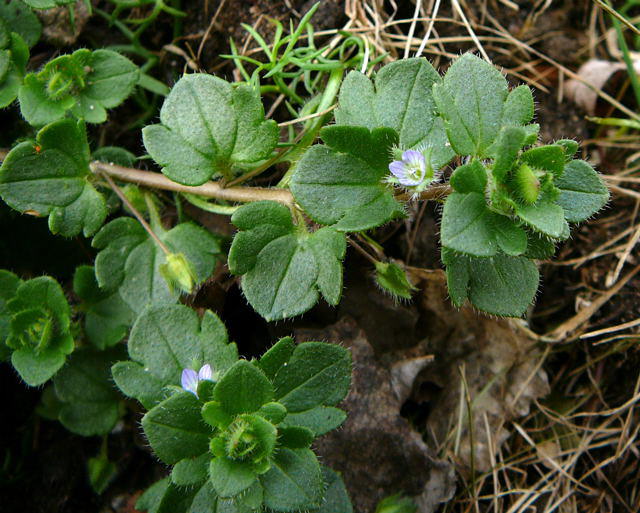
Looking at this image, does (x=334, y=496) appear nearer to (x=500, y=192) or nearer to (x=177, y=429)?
(x=177, y=429)

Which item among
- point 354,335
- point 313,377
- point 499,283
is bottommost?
point 354,335

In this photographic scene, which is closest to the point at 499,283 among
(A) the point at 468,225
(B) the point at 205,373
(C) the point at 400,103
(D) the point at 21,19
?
(A) the point at 468,225

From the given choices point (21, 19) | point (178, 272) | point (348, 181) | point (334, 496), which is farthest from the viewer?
point (21, 19)

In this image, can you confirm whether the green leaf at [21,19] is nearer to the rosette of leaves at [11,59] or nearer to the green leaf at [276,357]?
the rosette of leaves at [11,59]

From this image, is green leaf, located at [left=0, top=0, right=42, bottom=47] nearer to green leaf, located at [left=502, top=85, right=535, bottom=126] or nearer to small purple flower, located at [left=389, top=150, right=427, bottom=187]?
small purple flower, located at [left=389, top=150, right=427, bottom=187]

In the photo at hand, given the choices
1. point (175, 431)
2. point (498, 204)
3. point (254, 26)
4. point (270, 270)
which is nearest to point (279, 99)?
point (254, 26)

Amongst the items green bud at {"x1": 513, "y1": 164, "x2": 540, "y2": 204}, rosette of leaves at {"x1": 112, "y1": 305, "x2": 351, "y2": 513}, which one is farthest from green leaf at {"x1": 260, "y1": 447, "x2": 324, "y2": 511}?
green bud at {"x1": 513, "y1": 164, "x2": 540, "y2": 204}
